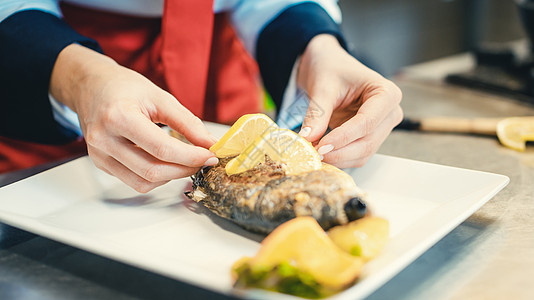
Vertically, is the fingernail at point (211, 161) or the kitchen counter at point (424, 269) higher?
the fingernail at point (211, 161)

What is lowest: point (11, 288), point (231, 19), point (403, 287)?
point (11, 288)

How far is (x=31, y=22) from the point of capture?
1365 mm

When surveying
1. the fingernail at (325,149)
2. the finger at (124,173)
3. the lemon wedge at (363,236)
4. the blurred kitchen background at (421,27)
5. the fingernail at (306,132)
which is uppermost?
the fingernail at (306,132)

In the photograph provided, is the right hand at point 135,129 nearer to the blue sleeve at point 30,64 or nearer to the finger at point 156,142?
the finger at point 156,142

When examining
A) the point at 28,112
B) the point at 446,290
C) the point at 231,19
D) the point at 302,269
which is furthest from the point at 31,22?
the point at 446,290

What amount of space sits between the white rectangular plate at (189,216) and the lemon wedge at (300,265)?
0.03m

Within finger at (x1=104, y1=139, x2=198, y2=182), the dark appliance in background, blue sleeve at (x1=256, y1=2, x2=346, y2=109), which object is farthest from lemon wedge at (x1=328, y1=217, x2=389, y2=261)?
the dark appliance in background

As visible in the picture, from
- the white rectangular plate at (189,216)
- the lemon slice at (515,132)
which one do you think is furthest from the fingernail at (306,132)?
the lemon slice at (515,132)

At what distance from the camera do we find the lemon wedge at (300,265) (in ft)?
2.31

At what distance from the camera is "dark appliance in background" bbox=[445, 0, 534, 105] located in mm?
2041

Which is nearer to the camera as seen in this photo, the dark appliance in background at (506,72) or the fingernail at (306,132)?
the fingernail at (306,132)

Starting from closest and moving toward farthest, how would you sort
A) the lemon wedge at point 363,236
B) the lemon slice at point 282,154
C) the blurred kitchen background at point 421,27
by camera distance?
the lemon wedge at point 363,236
the lemon slice at point 282,154
the blurred kitchen background at point 421,27

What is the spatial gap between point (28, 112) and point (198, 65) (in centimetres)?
54

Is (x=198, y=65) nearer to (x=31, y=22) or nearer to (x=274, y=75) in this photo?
(x=274, y=75)
